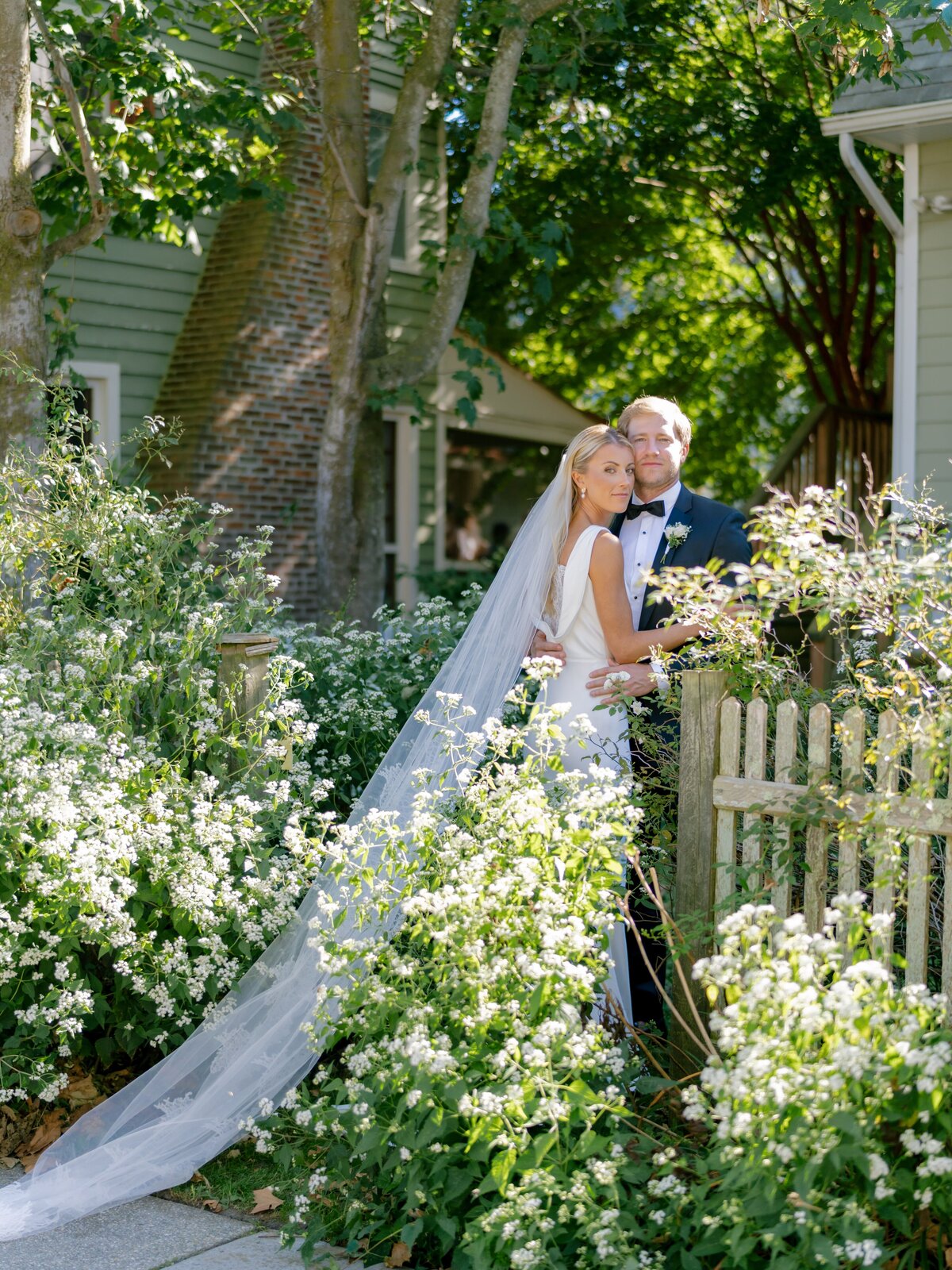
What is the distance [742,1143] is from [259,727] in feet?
7.66

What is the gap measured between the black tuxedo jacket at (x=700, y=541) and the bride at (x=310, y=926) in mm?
202

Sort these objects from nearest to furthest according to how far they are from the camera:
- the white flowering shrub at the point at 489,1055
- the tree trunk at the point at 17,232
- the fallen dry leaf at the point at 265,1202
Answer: the white flowering shrub at the point at 489,1055 < the fallen dry leaf at the point at 265,1202 < the tree trunk at the point at 17,232

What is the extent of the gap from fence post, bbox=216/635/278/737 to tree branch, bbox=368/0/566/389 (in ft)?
14.8

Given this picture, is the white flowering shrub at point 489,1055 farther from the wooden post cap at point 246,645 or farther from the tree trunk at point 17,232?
the tree trunk at point 17,232

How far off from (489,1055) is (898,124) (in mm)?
6918

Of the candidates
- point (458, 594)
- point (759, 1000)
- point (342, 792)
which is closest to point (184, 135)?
point (342, 792)

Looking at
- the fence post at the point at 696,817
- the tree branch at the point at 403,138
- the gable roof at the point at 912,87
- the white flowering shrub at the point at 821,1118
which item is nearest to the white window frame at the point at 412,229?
the tree branch at the point at 403,138

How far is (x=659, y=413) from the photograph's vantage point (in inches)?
177

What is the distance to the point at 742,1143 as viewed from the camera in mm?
2822

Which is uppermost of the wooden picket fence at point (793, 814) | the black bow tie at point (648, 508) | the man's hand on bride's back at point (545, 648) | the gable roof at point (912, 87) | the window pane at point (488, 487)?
the gable roof at point (912, 87)

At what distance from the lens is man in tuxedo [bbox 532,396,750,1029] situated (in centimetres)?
444

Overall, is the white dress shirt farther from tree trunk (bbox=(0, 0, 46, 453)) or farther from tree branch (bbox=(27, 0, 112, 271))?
tree branch (bbox=(27, 0, 112, 271))

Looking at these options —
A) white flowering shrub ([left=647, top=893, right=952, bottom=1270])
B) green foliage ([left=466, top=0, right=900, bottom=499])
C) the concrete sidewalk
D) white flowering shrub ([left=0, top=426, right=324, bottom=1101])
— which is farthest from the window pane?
white flowering shrub ([left=647, top=893, right=952, bottom=1270])

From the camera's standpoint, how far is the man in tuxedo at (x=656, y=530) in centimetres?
444
